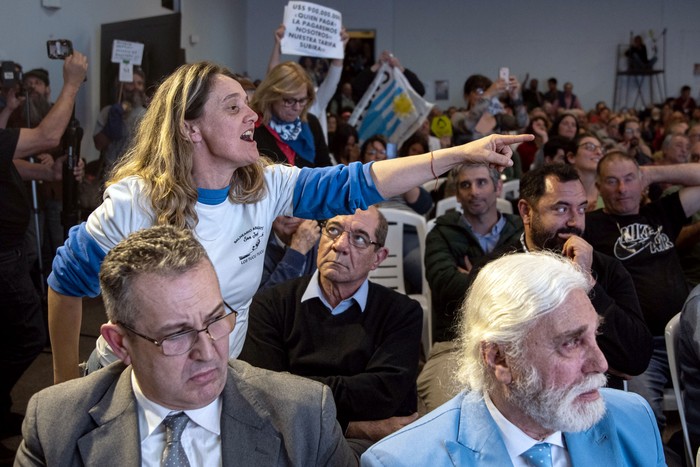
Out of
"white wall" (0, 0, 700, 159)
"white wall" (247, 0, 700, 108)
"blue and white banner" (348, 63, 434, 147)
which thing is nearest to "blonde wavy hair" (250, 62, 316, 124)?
"blue and white banner" (348, 63, 434, 147)

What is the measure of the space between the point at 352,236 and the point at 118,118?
3315 mm

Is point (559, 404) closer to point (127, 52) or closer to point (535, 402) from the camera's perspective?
point (535, 402)

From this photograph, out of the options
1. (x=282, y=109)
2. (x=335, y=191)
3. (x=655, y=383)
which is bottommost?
(x=655, y=383)

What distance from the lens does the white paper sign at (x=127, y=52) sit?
17.3 feet

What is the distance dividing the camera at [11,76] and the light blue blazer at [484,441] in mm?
3424

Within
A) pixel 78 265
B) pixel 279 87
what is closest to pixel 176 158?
pixel 78 265

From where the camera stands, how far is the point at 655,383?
2.90m

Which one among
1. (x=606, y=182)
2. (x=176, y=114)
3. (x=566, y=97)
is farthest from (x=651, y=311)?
(x=566, y=97)

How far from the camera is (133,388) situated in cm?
146

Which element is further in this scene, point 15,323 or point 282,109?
point 282,109

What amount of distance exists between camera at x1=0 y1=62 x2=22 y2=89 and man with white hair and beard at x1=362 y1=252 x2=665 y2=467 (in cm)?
341

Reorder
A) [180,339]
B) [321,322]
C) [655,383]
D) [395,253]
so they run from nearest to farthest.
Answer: [180,339], [321,322], [655,383], [395,253]

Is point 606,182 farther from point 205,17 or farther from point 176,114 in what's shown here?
point 205,17

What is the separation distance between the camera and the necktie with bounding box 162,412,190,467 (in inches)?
55.0
